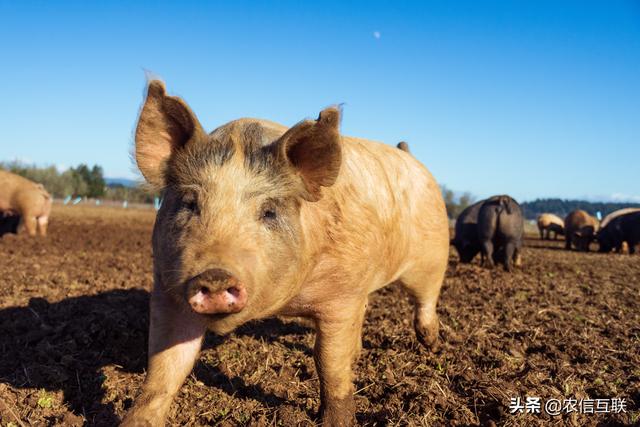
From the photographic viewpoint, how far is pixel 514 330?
5680 millimetres

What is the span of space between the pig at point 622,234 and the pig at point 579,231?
0.66 metres

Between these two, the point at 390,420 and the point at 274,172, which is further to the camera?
the point at 390,420

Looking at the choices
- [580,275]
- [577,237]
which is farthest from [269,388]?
[577,237]

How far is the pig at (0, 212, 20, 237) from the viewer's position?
54.1 feet

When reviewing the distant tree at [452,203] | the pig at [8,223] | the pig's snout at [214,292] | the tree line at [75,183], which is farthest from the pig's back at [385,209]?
the tree line at [75,183]

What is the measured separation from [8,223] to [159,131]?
16.3 metres

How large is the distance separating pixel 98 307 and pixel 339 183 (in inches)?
152

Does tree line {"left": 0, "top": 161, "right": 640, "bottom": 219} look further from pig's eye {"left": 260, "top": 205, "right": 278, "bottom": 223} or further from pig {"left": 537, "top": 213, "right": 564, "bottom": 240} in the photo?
pig's eye {"left": 260, "top": 205, "right": 278, "bottom": 223}

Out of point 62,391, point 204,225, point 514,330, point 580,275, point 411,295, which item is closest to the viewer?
point 204,225

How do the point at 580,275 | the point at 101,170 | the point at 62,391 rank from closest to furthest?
the point at 62,391 → the point at 580,275 → the point at 101,170

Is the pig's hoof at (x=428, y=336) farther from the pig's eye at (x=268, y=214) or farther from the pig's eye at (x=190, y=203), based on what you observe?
the pig's eye at (x=190, y=203)

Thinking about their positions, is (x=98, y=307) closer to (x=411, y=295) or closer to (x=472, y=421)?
(x=411, y=295)

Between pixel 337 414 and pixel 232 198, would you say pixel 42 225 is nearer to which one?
pixel 337 414

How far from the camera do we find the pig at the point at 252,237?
8.54 feet
